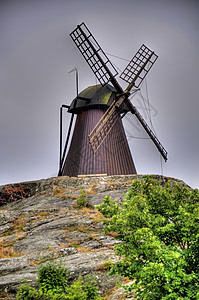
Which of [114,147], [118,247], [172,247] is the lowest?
[172,247]

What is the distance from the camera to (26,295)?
22.6 feet

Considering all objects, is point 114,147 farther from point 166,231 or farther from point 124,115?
point 166,231

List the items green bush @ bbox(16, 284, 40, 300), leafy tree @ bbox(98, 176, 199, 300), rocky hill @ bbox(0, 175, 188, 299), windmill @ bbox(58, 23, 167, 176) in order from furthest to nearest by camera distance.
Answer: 1. windmill @ bbox(58, 23, 167, 176)
2. rocky hill @ bbox(0, 175, 188, 299)
3. green bush @ bbox(16, 284, 40, 300)
4. leafy tree @ bbox(98, 176, 199, 300)

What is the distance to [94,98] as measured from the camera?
23.5m

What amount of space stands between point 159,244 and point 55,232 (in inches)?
285

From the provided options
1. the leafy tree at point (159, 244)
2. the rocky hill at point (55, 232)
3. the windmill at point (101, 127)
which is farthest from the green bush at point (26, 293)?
the windmill at point (101, 127)

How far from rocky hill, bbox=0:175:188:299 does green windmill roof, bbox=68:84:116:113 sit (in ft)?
25.4

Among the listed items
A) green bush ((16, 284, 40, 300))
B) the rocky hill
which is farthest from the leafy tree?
green bush ((16, 284, 40, 300))

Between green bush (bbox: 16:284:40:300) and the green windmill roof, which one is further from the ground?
the green windmill roof

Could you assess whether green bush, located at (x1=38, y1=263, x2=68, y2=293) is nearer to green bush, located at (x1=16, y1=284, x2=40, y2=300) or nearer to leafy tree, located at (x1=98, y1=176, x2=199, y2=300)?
green bush, located at (x1=16, y1=284, x2=40, y2=300)

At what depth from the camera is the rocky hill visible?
808 centimetres

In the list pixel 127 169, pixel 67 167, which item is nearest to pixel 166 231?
pixel 127 169

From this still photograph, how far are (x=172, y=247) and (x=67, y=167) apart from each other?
1819 cm

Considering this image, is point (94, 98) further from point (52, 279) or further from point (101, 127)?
point (52, 279)
